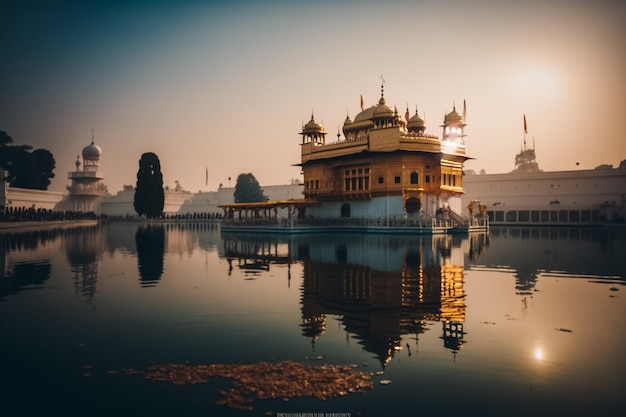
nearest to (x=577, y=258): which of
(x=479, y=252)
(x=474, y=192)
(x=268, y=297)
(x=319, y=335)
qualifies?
(x=479, y=252)

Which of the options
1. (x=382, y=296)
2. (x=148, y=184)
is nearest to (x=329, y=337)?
(x=382, y=296)

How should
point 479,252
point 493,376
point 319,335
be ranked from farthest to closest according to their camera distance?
point 479,252 → point 319,335 → point 493,376

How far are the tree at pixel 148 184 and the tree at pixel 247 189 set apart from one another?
26.2m

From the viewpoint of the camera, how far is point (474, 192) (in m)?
79.9

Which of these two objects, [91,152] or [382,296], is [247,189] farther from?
[382,296]

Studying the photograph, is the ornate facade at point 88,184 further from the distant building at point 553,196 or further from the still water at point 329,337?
the still water at point 329,337

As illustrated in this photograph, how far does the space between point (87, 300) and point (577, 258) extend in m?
21.2

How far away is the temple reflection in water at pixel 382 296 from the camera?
28.6 ft

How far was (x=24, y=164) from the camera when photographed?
245ft

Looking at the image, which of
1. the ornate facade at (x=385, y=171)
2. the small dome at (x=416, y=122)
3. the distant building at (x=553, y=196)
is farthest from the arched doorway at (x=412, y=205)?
the distant building at (x=553, y=196)

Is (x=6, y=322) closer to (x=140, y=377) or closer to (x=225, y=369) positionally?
(x=140, y=377)

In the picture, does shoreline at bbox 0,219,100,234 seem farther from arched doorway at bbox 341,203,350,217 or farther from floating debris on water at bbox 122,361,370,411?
floating debris on water at bbox 122,361,370,411

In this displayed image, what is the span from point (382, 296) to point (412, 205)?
3798 centimetres

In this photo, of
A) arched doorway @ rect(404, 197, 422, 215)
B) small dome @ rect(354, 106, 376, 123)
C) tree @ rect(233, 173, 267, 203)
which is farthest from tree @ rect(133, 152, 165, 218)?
arched doorway @ rect(404, 197, 422, 215)
